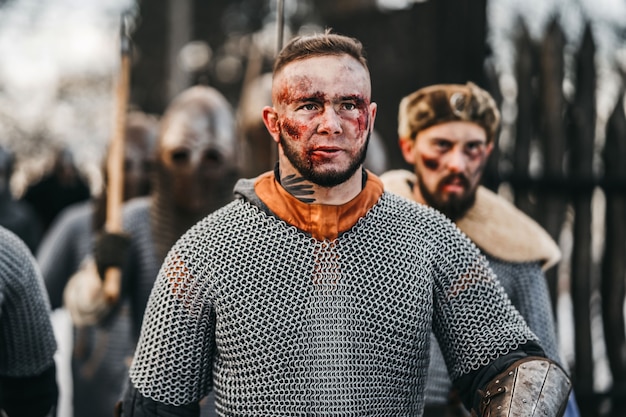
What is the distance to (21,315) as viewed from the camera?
9.34ft

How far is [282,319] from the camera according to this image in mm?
2219

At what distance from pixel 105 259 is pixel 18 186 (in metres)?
10.5

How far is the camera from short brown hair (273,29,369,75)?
2250 mm

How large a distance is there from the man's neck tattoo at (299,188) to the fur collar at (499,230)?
0.84 meters

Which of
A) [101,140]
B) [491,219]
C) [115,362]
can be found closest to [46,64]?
[101,140]

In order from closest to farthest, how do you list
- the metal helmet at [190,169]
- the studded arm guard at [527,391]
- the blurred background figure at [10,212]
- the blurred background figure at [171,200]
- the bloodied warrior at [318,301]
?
the studded arm guard at [527,391], the bloodied warrior at [318,301], the blurred background figure at [171,200], the metal helmet at [190,169], the blurred background figure at [10,212]

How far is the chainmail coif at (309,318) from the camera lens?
2.21 metres

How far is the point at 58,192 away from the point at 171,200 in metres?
4.41

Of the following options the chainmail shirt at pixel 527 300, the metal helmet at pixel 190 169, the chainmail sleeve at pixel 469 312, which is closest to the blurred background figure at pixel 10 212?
the metal helmet at pixel 190 169

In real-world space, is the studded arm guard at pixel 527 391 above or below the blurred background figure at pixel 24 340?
above

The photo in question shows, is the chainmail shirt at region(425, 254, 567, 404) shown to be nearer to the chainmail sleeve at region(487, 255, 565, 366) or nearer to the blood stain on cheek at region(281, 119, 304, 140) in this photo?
the chainmail sleeve at region(487, 255, 565, 366)

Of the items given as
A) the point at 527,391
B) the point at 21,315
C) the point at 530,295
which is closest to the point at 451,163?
the point at 530,295

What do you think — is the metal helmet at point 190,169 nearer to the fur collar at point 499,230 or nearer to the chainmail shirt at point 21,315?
the chainmail shirt at point 21,315

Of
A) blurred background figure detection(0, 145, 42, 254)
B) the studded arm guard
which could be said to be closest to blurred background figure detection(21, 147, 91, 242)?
blurred background figure detection(0, 145, 42, 254)
